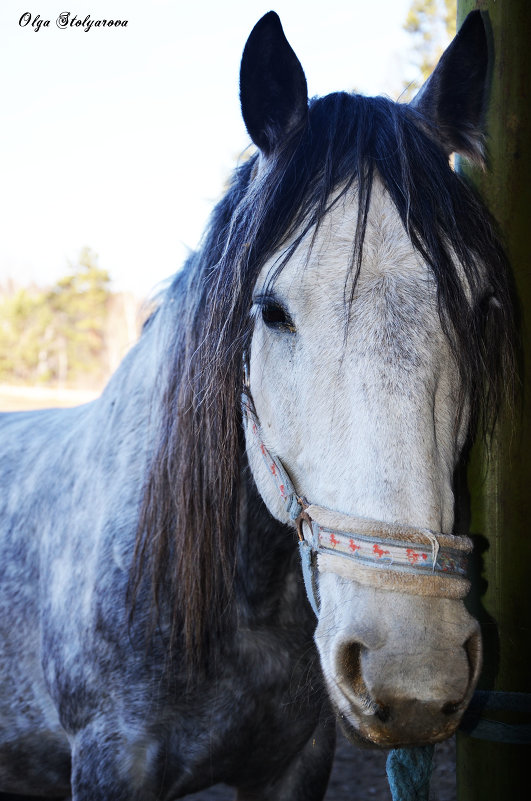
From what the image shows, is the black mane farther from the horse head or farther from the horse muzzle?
the horse muzzle

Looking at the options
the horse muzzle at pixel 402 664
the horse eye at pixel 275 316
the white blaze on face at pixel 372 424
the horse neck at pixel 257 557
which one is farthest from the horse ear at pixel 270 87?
the horse muzzle at pixel 402 664

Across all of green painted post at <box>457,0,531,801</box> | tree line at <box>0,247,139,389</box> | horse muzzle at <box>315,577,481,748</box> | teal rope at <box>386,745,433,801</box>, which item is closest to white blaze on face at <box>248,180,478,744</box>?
horse muzzle at <box>315,577,481,748</box>

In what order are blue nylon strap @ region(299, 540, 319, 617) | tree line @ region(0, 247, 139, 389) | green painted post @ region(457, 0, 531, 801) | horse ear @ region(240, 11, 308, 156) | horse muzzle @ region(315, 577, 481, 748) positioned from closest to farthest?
horse muzzle @ region(315, 577, 481, 748)
blue nylon strap @ region(299, 540, 319, 617)
horse ear @ region(240, 11, 308, 156)
green painted post @ region(457, 0, 531, 801)
tree line @ region(0, 247, 139, 389)

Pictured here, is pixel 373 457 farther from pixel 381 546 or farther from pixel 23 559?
pixel 23 559

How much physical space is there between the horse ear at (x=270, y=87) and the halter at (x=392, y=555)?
92 cm

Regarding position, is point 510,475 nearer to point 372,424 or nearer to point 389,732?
point 372,424

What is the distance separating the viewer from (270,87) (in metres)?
1.54

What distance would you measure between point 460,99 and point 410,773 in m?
1.65

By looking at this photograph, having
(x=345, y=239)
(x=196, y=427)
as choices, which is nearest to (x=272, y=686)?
(x=196, y=427)

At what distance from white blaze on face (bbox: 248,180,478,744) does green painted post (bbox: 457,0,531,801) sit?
0.92 feet

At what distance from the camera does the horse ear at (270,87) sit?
146 cm

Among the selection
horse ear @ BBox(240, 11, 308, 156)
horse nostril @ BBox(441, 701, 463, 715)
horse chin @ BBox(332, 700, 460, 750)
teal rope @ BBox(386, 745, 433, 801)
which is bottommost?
teal rope @ BBox(386, 745, 433, 801)

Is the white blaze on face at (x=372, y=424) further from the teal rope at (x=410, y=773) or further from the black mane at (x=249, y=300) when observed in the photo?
the teal rope at (x=410, y=773)

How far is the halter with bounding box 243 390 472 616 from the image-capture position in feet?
3.64
